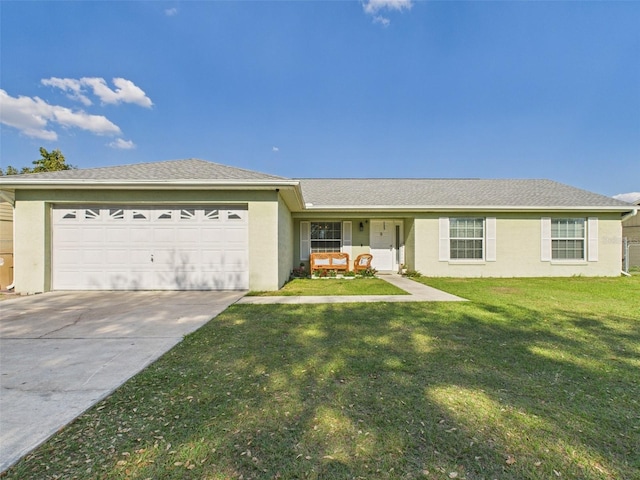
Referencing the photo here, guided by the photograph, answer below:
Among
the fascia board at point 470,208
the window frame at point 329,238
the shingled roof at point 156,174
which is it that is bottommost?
the window frame at point 329,238

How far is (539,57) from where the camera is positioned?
1155 cm

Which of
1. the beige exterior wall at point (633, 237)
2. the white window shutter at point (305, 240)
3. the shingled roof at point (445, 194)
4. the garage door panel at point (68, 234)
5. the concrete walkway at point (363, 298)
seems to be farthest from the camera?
the beige exterior wall at point (633, 237)

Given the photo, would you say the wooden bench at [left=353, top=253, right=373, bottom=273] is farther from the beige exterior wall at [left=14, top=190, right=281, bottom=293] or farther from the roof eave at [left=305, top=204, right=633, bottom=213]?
the beige exterior wall at [left=14, top=190, right=281, bottom=293]

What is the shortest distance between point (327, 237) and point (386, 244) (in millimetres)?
2614

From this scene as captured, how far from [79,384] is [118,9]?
36.9ft

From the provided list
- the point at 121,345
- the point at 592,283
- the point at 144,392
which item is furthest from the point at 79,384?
the point at 592,283

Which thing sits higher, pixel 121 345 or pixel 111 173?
pixel 111 173

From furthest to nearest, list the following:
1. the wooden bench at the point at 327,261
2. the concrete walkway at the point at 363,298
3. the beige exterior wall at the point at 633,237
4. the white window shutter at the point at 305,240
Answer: the beige exterior wall at the point at 633,237 < the white window shutter at the point at 305,240 < the wooden bench at the point at 327,261 < the concrete walkway at the point at 363,298

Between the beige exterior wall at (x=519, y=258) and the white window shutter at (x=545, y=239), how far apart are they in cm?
11

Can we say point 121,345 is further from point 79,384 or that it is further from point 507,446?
point 507,446

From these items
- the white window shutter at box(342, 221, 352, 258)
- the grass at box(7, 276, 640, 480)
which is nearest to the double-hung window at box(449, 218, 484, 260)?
the white window shutter at box(342, 221, 352, 258)

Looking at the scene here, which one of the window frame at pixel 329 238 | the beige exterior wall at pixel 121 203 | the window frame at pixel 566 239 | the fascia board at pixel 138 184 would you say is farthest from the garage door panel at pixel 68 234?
the window frame at pixel 566 239

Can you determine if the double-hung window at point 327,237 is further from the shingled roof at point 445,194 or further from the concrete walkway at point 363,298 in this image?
the concrete walkway at point 363,298

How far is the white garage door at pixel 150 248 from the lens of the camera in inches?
313
